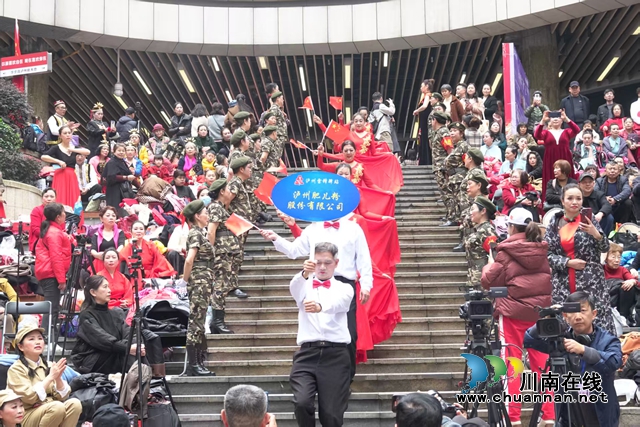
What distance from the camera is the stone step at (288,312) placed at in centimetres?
955

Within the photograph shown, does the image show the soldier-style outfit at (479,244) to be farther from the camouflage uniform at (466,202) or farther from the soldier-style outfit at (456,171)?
the soldier-style outfit at (456,171)

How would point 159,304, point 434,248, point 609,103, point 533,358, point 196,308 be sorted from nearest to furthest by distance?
point 533,358 → point 196,308 → point 159,304 → point 434,248 → point 609,103

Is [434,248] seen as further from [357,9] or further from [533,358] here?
[357,9]

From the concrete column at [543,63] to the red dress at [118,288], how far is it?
15.7m

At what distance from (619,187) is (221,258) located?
243 inches

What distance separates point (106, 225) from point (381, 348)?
3.71m

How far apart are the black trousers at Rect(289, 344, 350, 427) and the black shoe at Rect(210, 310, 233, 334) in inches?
115

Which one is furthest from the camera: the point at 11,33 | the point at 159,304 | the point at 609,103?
the point at 11,33

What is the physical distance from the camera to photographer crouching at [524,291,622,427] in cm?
529

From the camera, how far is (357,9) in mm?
23891

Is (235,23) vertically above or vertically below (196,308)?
above

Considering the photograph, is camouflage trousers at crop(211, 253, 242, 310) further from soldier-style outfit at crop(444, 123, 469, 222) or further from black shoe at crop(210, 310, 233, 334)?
soldier-style outfit at crop(444, 123, 469, 222)

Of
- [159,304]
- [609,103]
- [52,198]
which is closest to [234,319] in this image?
[159,304]

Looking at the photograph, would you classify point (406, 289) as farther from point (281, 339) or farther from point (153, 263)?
point (153, 263)
